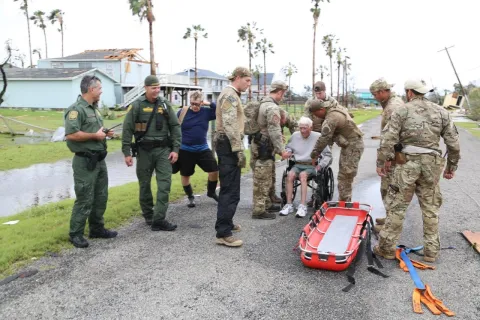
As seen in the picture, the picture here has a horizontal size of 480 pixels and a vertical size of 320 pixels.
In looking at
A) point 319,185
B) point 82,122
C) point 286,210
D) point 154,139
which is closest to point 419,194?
point 319,185

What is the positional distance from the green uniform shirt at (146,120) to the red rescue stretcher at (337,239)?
2.17m

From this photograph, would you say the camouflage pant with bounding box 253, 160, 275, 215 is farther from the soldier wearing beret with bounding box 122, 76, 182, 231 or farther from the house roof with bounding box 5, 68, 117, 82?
the house roof with bounding box 5, 68, 117, 82

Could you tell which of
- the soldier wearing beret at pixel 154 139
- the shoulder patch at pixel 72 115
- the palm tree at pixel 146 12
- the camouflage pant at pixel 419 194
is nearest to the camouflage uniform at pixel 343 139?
the camouflage pant at pixel 419 194

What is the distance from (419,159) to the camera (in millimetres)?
4352

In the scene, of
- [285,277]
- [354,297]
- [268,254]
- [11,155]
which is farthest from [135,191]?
[11,155]

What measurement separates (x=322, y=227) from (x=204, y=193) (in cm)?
319

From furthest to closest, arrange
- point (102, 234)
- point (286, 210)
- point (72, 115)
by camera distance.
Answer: point (286, 210) < point (102, 234) < point (72, 115)

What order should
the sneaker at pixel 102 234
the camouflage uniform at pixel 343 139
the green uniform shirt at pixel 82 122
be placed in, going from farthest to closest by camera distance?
1. the camouflage uniform at pixel 343 139
2. the sneaker at pixel 102 234
3. the green uniform shirt at pixel 82 122

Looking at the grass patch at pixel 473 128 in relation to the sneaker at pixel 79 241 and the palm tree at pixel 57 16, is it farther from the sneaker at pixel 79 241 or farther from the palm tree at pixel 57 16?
the palm tree at pixel 57 16

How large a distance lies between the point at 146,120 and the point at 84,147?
36.3 inches

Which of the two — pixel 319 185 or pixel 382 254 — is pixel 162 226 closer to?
pixel 319 185

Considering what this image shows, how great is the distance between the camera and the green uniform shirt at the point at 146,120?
536 cm

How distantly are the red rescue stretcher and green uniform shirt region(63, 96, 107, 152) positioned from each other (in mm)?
2666

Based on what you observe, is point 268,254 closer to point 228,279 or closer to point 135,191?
point 228,279
